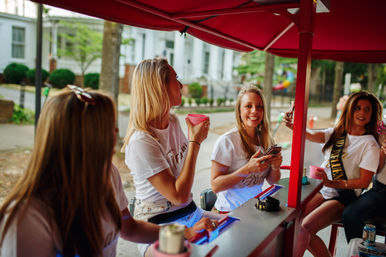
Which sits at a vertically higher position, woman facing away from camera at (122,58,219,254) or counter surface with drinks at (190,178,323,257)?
woman facing away from camera at (122,58,219,254)

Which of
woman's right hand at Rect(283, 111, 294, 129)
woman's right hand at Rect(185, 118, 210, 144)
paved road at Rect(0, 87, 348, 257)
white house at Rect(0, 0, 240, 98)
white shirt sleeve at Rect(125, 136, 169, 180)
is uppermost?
white house at Rect(0, 0, 240, 98)

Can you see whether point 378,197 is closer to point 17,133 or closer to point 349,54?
point 349,54

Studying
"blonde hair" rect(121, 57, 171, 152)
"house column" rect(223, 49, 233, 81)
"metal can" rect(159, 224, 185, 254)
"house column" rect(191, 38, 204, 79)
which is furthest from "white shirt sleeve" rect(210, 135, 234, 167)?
"house column" rect(223, 49, 233, 81)

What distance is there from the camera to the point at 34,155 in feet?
4.27

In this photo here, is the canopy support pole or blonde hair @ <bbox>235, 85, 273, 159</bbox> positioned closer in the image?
the canopy support pole

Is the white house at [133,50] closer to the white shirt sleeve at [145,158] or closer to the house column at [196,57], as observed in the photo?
the house column at [196,57]

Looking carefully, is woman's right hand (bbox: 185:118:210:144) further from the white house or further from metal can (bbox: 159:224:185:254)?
the white house

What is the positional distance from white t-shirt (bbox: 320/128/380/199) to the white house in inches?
467

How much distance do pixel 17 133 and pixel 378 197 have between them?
951 cm

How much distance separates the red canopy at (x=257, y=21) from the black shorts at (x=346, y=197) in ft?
5.29

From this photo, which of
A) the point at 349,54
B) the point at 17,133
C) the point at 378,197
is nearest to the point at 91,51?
the point at 17,133

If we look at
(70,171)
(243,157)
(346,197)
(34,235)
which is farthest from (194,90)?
(34,235)

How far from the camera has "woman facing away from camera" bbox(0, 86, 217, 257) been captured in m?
1.22

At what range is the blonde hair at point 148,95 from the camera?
7.33 feet
